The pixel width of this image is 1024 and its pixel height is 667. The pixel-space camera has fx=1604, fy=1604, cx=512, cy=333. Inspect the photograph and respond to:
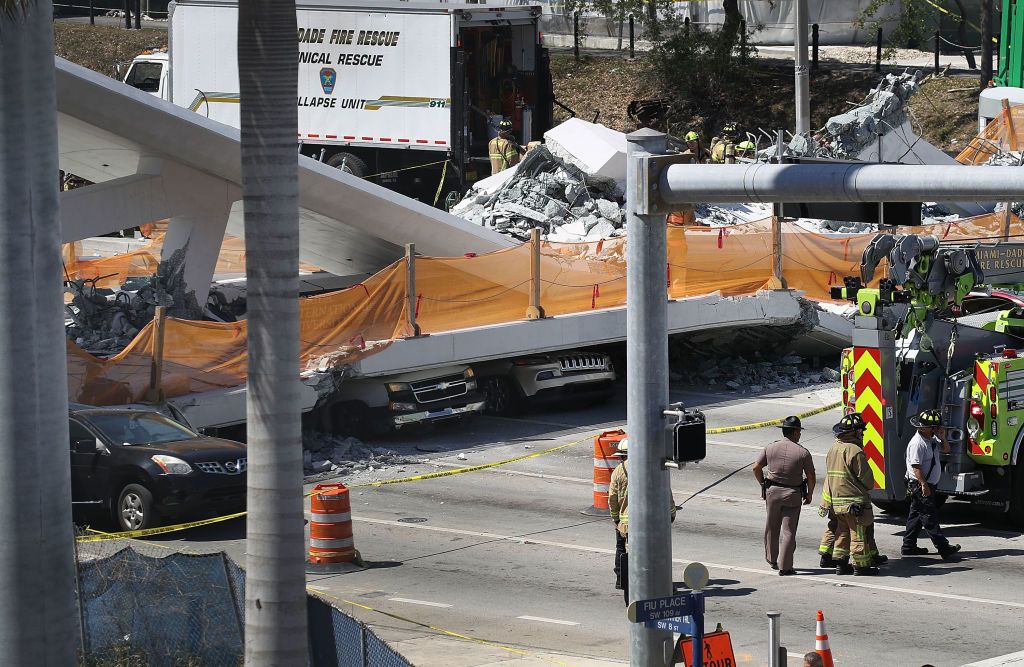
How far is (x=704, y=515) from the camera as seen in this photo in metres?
16.5

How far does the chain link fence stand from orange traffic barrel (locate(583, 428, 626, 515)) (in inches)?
226

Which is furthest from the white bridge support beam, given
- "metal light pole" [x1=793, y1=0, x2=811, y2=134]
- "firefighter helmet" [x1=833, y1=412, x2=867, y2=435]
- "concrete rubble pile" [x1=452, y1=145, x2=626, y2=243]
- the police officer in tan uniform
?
"metal light pole" [x1=793, y1=0, x2=811, y2=134]

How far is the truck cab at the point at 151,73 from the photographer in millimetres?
38156

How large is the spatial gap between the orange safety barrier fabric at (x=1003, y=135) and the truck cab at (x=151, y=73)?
18637mm

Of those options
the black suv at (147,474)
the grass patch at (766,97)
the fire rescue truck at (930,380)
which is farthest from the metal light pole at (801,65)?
the black suv at (147,474)

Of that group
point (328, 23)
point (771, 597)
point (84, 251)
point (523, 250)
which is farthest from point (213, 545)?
point (328, 23)

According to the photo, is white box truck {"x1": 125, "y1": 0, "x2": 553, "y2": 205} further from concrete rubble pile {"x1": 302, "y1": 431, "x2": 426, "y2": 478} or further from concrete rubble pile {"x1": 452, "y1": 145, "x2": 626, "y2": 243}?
concrete rubble pile {"x1": 302, "y1": 431, "x2": 426, "y2": 478}

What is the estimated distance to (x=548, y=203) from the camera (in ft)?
87.2

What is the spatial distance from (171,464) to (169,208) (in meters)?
6.86

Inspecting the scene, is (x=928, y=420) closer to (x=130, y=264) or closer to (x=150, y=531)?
(x=150, y=531)

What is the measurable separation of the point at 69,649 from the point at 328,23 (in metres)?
25.5

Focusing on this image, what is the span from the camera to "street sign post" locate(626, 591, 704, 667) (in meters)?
9.33

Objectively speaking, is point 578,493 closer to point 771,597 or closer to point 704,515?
point 704,515

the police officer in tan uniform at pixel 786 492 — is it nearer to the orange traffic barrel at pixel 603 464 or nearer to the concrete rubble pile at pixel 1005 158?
the orange traffic barrel at pixel 603 464
